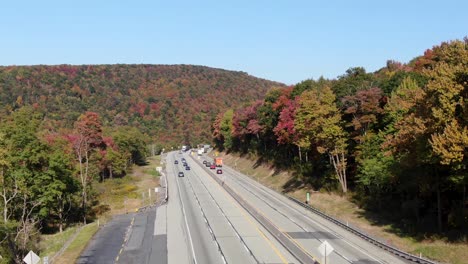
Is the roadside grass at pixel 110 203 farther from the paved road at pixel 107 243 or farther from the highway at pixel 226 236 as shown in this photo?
the highway at pixel 226 236

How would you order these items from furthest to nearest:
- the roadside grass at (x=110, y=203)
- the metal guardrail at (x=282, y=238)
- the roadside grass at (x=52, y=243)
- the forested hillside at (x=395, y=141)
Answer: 1. the roadside grass at (x=52, y=243)
2. the roadside grass at (x=110, y=203)
3. the forested hillside at (x=395, y=141)
4. the metal guardrail at (x=282, y=238)

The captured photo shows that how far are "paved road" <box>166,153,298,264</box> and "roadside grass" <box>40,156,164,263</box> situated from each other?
6.79 m

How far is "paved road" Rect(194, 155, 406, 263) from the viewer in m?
36.2

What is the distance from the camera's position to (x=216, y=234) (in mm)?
46188

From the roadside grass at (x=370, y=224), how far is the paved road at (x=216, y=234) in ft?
31.1

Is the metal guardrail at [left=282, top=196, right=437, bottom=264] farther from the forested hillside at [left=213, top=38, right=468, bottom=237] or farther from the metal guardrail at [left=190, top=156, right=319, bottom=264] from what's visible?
the metal guardrail at [left=190, top=156, right=319, bottom=264]

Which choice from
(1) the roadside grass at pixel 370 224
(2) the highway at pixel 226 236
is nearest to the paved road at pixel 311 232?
(2) the highway at pixel 226 236

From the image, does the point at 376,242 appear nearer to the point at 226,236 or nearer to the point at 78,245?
the point at 226,236

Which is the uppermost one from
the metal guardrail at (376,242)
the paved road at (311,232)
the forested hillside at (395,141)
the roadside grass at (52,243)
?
the forested hillside at (395,141)

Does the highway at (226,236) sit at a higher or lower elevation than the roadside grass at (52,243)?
higher

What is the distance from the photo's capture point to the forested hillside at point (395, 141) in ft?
120

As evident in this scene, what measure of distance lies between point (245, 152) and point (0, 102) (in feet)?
344

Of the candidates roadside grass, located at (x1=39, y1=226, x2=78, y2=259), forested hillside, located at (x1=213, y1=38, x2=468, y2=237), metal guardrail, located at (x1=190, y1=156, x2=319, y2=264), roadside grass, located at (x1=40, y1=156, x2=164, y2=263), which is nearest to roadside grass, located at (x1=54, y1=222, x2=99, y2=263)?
roadside grass, located at (x1=40, y1=156, x2=164, y2=263)

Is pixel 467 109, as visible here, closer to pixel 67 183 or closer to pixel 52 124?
pixel 67 183
